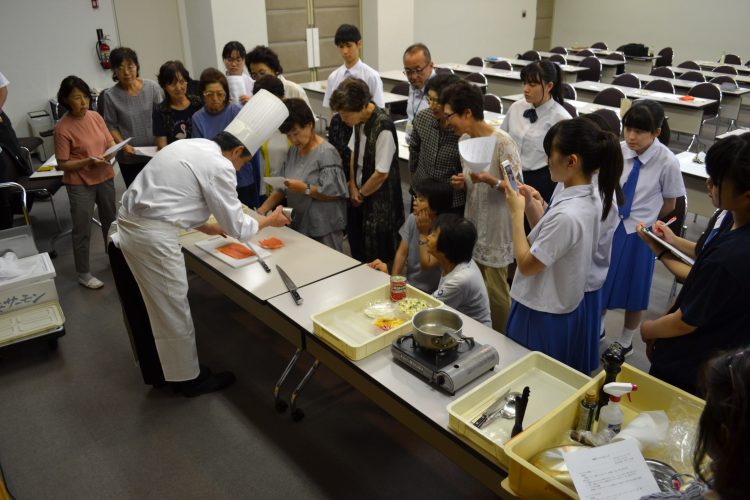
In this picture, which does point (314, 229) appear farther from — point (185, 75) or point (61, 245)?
point (61, 245)

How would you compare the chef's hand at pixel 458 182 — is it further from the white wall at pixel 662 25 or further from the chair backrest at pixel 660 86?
the white wall at pixel 662 25

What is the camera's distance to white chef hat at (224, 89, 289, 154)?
7.61ft

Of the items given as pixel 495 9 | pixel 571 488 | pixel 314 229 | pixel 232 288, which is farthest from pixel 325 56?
pixel 571 488

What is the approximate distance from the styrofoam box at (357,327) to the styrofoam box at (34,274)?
Answer: 6.12 feet

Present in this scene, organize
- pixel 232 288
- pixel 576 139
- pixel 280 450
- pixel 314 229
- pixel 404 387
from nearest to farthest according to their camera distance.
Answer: pixel 404 387, pixel 576 139, pixel 280 450, pixel 232 288, pixel 314 229

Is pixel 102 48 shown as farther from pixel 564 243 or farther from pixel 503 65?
pixel 564 243

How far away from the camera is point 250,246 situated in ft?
8.48

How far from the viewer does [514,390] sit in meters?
1.63

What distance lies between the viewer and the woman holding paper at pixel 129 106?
3.66 meters

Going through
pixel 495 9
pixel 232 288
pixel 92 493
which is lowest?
pixel 92 493

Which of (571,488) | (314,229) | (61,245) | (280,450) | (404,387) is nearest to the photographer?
(571,488)

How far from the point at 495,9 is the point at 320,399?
9.46 m

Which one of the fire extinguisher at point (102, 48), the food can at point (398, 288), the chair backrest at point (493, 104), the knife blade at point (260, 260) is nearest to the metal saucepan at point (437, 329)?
the food can at point (398, 288)

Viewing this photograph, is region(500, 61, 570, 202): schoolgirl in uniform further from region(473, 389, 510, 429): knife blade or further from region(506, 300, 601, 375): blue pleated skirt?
region(473, 389, 510, 429): knife blade
